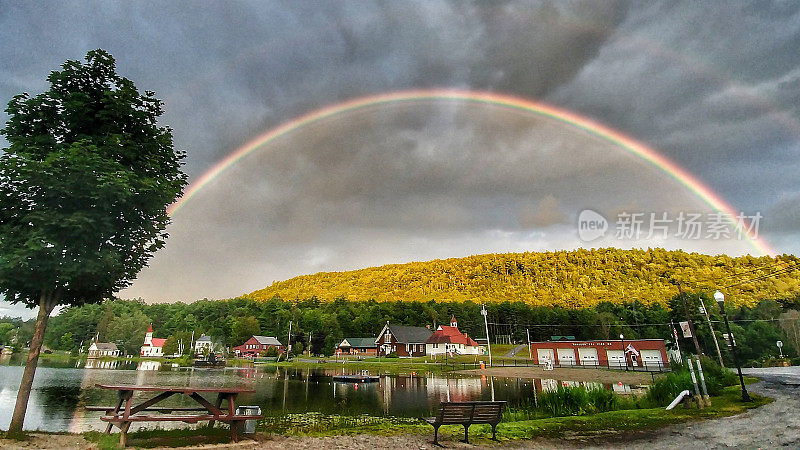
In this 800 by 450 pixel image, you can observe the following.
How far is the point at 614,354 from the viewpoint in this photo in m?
57.9

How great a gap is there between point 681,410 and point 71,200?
62.8 feet

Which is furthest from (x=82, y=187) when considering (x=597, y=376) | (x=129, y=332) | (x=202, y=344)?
(x=129, y=332)

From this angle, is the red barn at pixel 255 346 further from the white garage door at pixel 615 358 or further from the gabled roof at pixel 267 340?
the white garage door at pixel 615 358

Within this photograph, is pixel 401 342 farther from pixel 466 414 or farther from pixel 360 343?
pixel 466 414

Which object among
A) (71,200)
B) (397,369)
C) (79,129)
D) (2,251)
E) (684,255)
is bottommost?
(397,369)

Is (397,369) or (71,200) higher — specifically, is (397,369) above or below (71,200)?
below

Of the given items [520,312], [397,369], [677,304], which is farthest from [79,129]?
[520,312]

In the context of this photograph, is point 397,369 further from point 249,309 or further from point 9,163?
point 249,309

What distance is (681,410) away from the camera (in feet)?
45.8

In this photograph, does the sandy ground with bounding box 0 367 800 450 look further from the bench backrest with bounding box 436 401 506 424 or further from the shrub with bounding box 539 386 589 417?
the shrub with bounding box 539 386 589 417

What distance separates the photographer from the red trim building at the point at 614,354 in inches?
2224

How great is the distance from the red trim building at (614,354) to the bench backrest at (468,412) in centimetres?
5172

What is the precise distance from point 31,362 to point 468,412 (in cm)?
1080

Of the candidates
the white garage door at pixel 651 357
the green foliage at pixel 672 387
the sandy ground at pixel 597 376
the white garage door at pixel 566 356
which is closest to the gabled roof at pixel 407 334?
the white garage door at pixel 566 356
